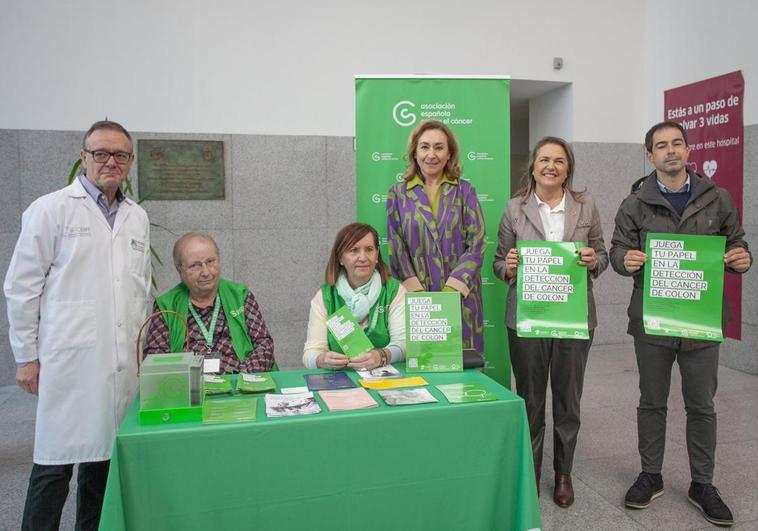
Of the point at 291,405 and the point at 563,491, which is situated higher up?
the point at 291,405

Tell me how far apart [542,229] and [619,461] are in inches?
57.0

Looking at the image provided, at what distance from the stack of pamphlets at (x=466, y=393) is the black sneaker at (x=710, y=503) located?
1339mm

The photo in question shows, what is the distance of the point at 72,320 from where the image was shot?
6.62 ft

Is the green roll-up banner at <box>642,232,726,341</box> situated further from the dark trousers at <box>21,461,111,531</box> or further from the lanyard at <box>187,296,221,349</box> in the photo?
the dark trousers at <box>21,461,111,531</box>

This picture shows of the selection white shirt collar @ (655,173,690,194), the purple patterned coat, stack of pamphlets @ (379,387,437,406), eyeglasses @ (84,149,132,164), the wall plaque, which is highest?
the wall plaque

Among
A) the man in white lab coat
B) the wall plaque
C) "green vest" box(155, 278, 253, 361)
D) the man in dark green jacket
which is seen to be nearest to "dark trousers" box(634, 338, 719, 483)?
the man in dark green jacket

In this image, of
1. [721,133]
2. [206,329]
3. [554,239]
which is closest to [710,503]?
[554,239]

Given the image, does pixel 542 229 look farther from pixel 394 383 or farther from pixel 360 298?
pixel 394 383

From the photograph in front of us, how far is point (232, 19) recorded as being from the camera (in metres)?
4.93

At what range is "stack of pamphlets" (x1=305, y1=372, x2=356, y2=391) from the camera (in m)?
2.01

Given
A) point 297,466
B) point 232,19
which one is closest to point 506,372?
point 297,466

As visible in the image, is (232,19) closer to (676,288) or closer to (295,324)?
(295,324)

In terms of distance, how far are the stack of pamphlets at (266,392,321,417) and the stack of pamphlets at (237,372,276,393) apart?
2.7 inches

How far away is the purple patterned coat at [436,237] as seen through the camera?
9.55ft
